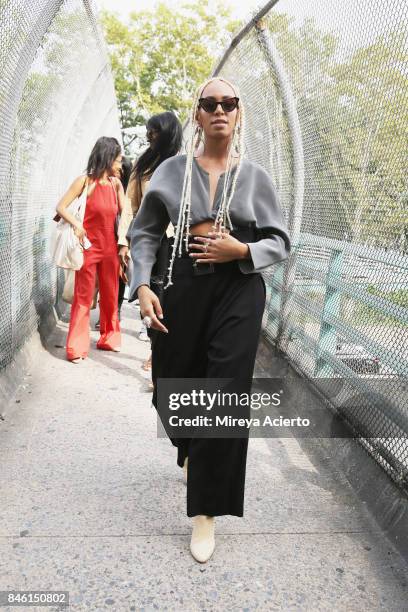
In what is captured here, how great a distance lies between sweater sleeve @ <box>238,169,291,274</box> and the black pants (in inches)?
3.1

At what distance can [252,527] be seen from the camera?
2791mm

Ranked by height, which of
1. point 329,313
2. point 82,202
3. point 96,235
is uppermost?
point 82,202

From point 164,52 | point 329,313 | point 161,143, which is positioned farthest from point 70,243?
point 164,52

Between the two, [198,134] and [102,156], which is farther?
[102,156]

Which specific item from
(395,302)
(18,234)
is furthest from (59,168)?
(395,302)

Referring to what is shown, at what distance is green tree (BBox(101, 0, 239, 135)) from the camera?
86.5 feet

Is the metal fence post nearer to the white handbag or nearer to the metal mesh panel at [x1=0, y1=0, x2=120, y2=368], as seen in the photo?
the metal mesh panel at [x1=0, y1=0, x2=120, y2=368]

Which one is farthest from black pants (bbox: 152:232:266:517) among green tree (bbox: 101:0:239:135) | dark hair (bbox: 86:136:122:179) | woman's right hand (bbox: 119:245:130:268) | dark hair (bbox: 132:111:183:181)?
green tree (bbox: 101:0:239:135)

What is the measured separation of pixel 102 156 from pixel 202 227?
298 cm

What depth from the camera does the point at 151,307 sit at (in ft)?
8.70

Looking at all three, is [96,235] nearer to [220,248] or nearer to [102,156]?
[102,156]

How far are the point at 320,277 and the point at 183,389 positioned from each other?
1.80 m

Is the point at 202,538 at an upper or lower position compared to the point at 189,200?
lower

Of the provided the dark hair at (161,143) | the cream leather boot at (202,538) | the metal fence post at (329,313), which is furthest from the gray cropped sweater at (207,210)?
the dark hair at (161,143)
